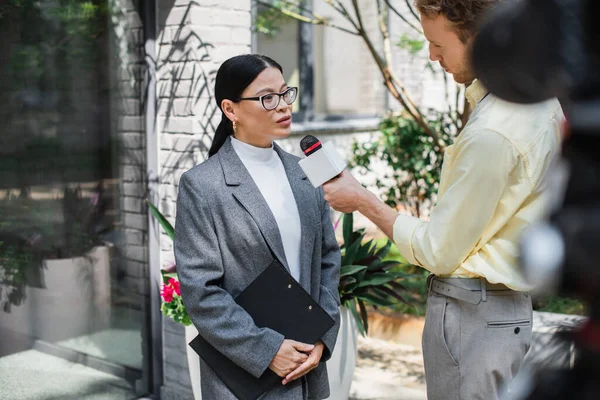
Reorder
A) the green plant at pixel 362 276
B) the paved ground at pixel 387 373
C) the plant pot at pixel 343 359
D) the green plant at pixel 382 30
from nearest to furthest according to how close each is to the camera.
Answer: the plant pot at pixel 343 359, the green plant at pixel 362 276, the paved ground at pixel 387 373, the green plant at pixel 382 30

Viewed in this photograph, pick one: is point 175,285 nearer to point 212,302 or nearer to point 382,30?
point 212,302

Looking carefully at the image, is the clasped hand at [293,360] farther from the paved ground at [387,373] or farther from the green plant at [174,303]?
the paved ground at [387,373]

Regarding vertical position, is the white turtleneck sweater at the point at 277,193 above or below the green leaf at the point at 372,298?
above

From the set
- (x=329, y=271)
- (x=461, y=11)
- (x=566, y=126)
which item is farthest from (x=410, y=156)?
(x=566, y=126)

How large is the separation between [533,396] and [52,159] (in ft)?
11.7

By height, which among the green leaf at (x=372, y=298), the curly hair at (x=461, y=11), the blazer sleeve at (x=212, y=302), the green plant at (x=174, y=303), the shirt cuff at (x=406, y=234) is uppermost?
the curly hair at (x=461, y=11)

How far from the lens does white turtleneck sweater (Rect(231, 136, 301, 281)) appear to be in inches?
101

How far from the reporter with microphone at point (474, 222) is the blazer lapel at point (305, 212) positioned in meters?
0.55

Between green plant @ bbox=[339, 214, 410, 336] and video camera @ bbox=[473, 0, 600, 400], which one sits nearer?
video camera @ bbox=[473, 0, 600, 400]

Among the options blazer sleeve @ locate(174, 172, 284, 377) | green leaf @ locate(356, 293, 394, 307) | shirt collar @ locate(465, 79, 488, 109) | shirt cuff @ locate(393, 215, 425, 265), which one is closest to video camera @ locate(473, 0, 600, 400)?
shirt cuff @ locate(393, 215, 425, 265)

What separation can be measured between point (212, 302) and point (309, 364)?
418 millimetres

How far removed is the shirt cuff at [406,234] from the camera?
201 centimetres

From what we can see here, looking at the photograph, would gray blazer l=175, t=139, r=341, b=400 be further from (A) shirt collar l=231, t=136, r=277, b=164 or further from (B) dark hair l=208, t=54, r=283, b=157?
(B) dark hair l=208, t=54, r=283, b=157

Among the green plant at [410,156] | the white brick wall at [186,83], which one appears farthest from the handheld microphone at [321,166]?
the green plant at [410,156]
